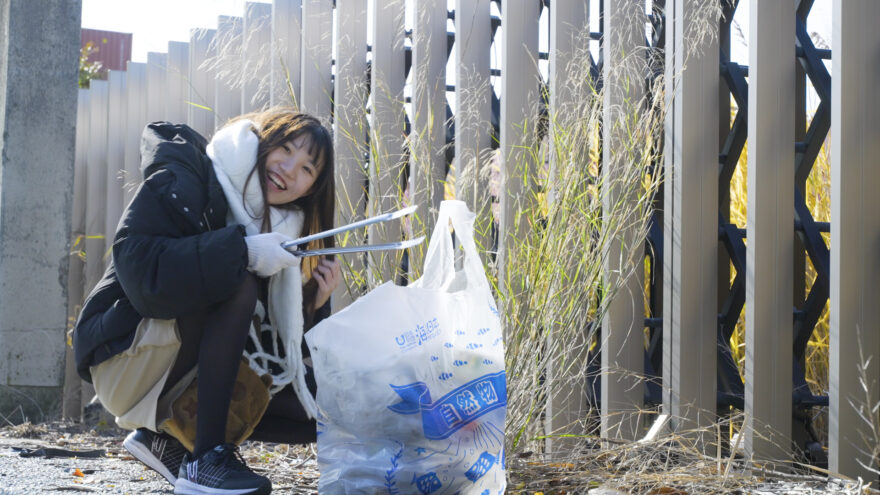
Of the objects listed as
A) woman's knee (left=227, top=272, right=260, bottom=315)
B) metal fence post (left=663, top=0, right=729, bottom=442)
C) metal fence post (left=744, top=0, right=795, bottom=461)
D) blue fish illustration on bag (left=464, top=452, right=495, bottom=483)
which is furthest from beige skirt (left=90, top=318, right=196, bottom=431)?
metal fence post (left=744, top=0, right=795, bottom=461)

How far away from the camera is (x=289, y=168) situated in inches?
78.8

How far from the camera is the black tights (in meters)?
1.78

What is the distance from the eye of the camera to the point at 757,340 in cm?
193

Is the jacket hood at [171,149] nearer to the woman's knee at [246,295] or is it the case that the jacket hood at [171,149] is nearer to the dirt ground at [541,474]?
the woman's knee at [246,295]

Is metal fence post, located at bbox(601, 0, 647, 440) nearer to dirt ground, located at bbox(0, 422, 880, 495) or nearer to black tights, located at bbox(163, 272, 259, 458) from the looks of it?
dirt ground, located at bbox(0, 422, 880, 495)

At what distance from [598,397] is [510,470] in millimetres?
967

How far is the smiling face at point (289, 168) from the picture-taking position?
1996mm

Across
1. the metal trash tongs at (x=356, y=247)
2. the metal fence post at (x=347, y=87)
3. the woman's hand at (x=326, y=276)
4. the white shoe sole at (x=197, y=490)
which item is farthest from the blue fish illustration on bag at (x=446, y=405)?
the metal fence post at (x=347, y=87)

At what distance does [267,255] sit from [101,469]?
0.96m

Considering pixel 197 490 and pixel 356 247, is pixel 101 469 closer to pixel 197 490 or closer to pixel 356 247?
pixel 197 490

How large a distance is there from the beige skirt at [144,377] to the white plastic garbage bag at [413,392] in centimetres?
44

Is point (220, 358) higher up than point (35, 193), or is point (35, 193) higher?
point (35, 193)

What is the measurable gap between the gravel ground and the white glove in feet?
1.67

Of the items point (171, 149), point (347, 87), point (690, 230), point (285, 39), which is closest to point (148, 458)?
point (171, 149)
